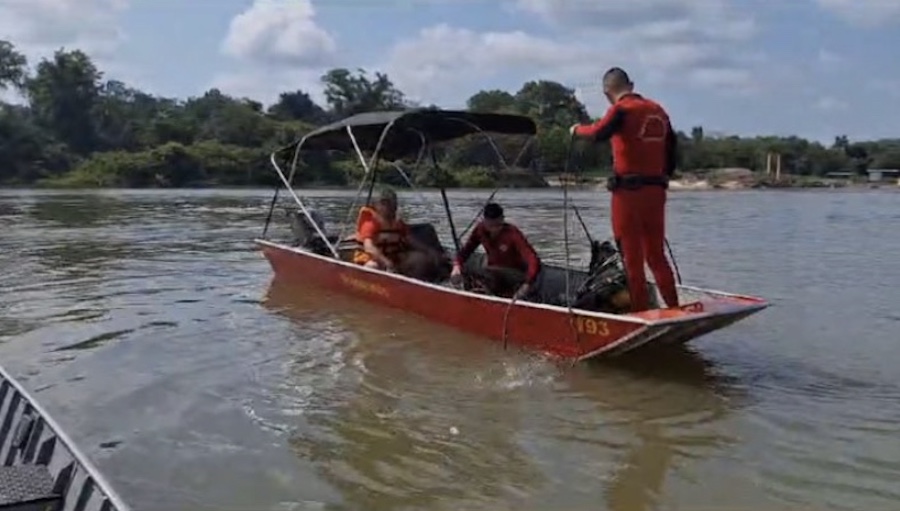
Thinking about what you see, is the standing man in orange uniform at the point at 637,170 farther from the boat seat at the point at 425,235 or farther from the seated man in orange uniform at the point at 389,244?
the boat seat at the point at 425,235

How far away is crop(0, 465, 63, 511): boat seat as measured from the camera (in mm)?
4135

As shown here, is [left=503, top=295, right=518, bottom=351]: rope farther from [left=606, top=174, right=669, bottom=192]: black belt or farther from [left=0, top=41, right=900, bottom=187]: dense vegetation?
[left=0, top=41, right=900, bottom=187]: dense vegetation

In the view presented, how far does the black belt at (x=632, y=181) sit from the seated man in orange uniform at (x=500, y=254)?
5.28 ft

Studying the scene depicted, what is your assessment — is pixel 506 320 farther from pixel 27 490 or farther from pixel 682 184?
pixel 682 184

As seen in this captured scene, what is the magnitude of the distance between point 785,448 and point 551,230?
19.1 m

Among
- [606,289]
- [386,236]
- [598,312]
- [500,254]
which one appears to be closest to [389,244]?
[386,236]

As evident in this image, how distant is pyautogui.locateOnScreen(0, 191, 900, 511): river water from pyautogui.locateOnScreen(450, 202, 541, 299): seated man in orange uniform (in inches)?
24.7

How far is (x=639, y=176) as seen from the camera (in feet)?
25.6

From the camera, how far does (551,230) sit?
25312mm

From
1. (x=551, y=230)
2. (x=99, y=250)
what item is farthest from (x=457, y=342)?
(x=551, y=230)

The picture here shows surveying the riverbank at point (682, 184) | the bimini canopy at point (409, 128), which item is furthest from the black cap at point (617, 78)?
the riverbank at point (682, 184)

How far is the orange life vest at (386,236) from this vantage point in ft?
36.2

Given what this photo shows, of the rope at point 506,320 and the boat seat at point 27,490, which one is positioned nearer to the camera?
the boat seat at point 27,490

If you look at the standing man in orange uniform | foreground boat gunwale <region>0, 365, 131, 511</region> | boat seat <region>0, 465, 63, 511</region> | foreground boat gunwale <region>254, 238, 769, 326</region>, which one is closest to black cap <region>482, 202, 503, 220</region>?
foreground boat gunwale <region>254, 238, 769, 326</region>
